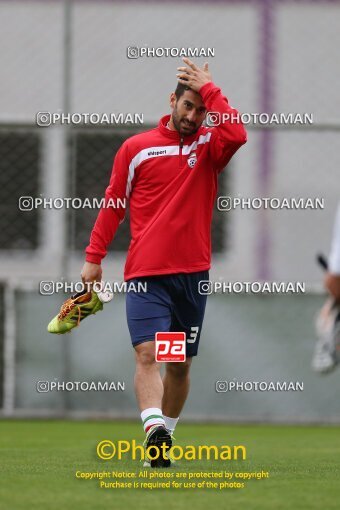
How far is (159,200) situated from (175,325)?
656 mm

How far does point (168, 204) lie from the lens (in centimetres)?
648

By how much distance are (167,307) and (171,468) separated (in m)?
0.81

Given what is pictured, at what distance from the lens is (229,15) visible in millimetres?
13234

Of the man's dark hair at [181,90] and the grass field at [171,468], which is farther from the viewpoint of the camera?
the man's dark hair at [181,90]

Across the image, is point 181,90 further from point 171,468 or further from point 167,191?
point 171,468

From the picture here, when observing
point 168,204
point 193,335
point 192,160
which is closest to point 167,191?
point 168,204

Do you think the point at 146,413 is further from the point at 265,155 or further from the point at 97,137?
the point at 265,155

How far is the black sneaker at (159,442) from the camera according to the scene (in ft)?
19.9

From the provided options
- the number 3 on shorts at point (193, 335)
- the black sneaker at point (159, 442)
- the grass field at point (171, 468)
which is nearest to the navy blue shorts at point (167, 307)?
the number 3 on shorts at point (193, 335)

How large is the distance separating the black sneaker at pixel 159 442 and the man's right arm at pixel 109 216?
3.03ft

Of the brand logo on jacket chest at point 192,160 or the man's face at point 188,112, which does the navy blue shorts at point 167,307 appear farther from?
the man's face at point 188,112

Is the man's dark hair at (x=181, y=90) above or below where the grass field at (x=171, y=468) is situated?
above

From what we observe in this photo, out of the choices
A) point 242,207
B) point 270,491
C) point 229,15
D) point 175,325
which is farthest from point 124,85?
point 270,491

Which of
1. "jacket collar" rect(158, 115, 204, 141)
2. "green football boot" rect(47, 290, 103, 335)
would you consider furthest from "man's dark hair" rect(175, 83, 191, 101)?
"green football boot" rect(47, 290, 103, 335)
